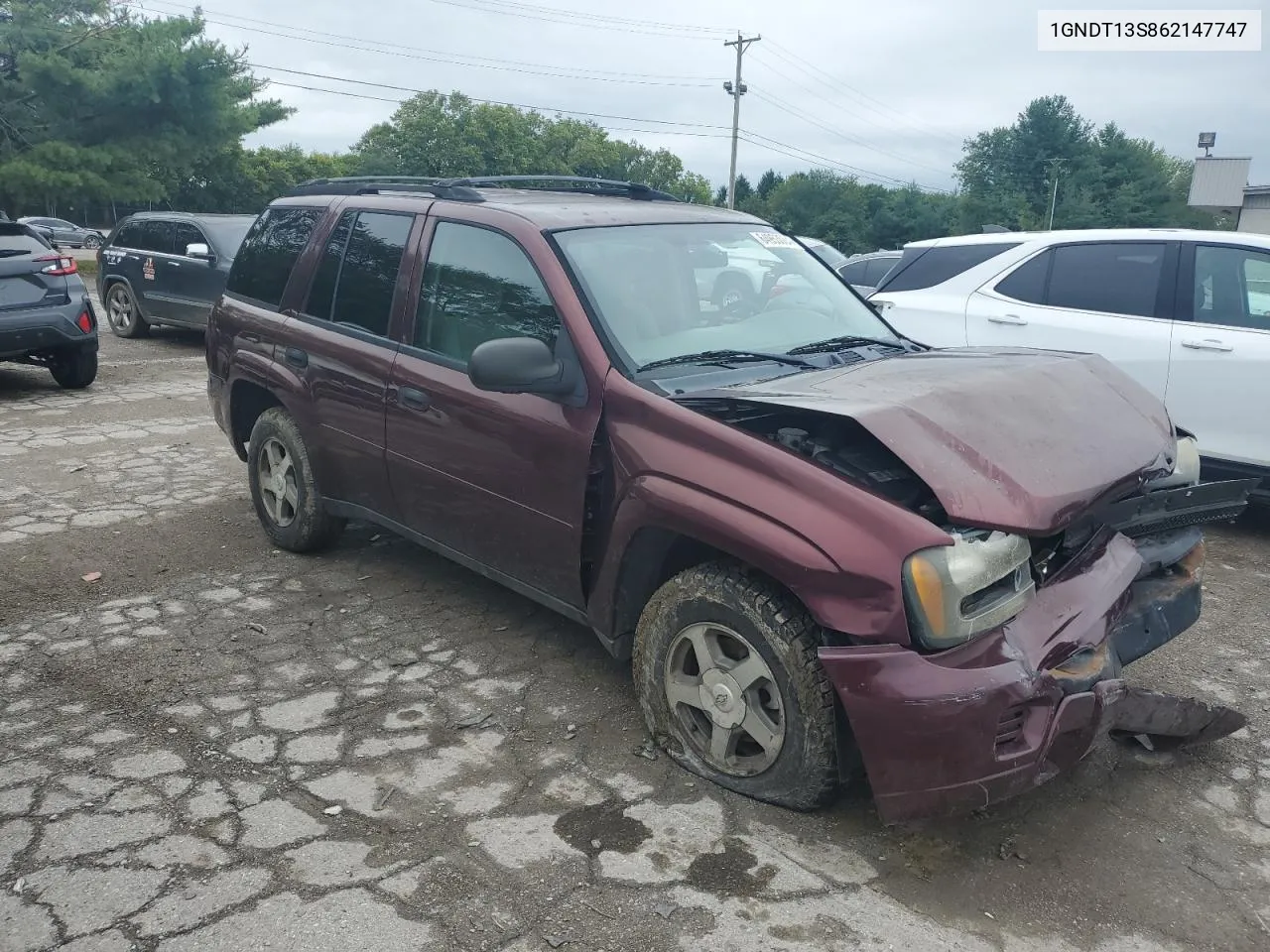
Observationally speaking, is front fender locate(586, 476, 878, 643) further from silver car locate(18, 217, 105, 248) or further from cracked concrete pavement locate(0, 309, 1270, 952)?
silver car locate(18, 217, 105, 248)

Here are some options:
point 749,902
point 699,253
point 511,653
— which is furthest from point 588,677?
point 699,253

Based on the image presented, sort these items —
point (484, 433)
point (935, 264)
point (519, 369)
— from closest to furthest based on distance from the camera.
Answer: point (519, 369) < point (484, 433) < point (935, 264)

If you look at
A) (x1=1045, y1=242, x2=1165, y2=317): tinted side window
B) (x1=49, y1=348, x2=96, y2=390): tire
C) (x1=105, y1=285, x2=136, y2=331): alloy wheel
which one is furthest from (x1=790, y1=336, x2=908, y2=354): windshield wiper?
(x1=105, y1=285, x2=136, y2=331): alloy wheel

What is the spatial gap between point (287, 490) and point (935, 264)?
4543mm

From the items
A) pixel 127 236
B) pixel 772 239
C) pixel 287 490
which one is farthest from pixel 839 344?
pixel 127 236

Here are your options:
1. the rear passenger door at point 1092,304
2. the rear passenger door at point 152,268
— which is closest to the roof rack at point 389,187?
the rear passenger door at point 1092,304

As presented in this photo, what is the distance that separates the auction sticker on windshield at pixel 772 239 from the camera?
174 inches

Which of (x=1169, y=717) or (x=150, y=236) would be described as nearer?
(x=1169, y=717)

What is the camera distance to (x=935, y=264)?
7.12 m

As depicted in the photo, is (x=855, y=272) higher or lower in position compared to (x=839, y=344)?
higher

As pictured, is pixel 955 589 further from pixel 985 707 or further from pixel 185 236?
pixel 185 236

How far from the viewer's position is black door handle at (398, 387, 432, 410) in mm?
4098

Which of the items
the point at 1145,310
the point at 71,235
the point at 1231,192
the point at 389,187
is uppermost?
the point at 1231,192

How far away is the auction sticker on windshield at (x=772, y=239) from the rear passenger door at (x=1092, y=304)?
2.48 meters
